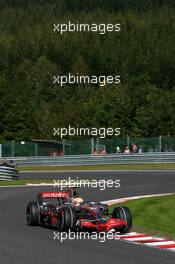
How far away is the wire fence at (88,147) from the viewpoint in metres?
49.3

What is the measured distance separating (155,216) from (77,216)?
328 centimetres

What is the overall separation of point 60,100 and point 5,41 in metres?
71.0

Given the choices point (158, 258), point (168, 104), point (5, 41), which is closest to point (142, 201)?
point (158, 258)

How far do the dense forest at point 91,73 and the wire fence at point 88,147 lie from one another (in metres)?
23.4

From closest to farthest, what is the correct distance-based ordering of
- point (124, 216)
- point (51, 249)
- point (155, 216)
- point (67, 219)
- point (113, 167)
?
point (51, 249), point (67, 219), point (124, 216), point (155, 216), point (113, 167)

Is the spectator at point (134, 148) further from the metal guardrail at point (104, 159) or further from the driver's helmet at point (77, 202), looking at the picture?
the driver's helmet at point (77, 202)

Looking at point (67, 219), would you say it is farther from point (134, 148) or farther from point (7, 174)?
point (134, 148)

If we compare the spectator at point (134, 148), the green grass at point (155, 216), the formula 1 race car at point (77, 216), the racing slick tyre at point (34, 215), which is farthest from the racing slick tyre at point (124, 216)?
the spectator at point (134, 148)

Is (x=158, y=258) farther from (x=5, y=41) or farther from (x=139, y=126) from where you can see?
(x=5, y=41)

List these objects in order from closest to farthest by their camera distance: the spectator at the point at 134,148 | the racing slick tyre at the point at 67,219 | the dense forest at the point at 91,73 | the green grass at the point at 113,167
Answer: the racing slick tyre at the point at 67,219 → the green grass at the point at 113,167 → the spectator at the point at 134,148 → the dense forest at the point at 91,73

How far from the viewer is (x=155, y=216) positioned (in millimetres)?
18406

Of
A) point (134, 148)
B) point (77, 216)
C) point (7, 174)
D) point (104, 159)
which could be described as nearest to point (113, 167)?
point (104, 159)

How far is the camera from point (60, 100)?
108 meters

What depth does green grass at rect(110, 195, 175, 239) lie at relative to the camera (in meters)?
16.4
